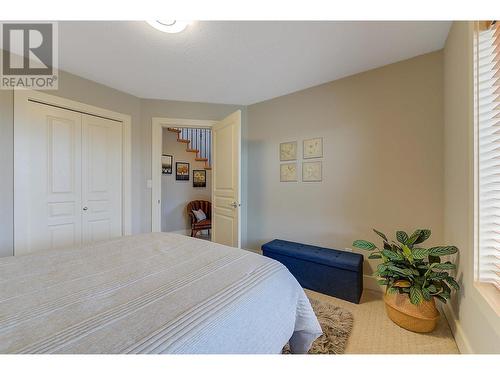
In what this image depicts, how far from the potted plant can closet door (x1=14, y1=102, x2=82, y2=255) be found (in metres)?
2.74

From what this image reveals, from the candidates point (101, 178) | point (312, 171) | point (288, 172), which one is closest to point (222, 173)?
point (288, 172)

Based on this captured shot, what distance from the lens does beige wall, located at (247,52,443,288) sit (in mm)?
1938

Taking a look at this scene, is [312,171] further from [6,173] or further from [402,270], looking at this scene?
[6,173]

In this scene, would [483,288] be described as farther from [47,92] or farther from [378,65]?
[47,92]

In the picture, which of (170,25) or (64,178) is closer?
(170,25)

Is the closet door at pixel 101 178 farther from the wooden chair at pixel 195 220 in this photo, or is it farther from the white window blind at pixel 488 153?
the white window blind at pixel 488 153

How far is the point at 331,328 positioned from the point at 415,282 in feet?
2.32

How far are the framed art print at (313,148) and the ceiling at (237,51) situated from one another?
674mm

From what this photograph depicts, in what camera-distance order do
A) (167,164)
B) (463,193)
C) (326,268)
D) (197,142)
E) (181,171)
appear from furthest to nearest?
(197,142) < (181,171) < (167,164) < (326,268) < (463,193)

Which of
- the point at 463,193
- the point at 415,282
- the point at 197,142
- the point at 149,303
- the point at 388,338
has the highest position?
the point at 197,142

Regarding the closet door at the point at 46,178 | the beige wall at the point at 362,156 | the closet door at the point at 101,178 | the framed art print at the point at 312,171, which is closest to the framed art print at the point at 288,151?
the beige wall at the point at 362,156

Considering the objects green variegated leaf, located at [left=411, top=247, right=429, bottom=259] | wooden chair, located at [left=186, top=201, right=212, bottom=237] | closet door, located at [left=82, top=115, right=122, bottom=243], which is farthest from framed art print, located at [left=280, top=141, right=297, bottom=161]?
wooden chair, located at [left=186, top=201, right=212, bottom=237]

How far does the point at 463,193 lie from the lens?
1.36 metres

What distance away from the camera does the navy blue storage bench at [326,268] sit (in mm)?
1974
